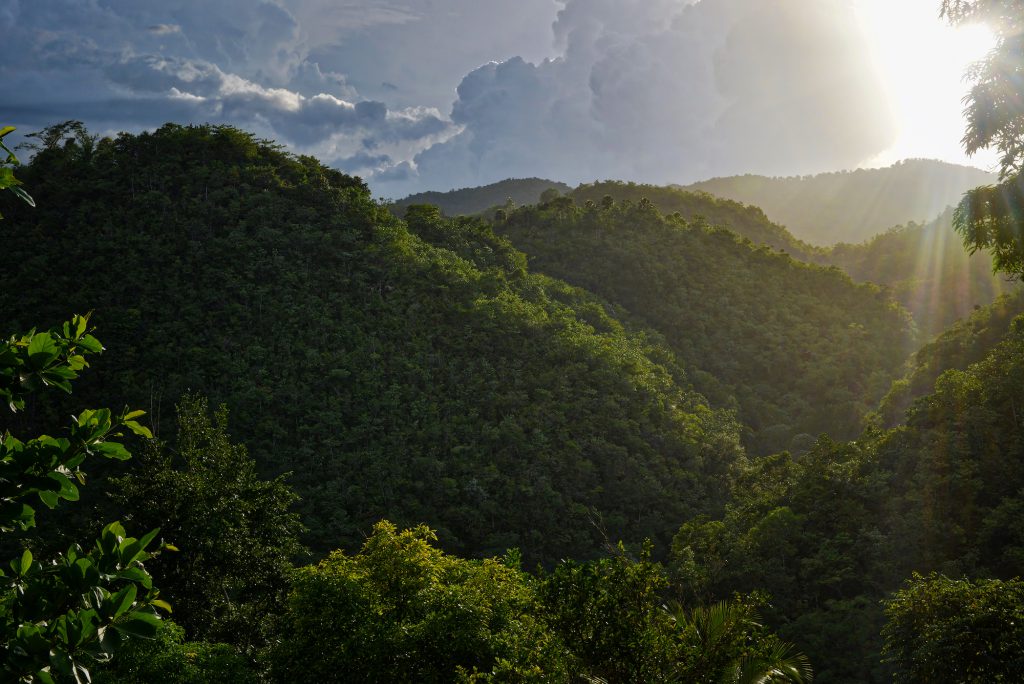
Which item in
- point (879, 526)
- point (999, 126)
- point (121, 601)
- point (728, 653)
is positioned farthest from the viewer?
point (879, 526)

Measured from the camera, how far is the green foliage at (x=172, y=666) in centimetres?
1245

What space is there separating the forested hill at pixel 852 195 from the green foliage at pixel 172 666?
13467 centimetres

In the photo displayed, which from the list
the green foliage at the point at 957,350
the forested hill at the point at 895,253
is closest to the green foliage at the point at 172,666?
the green foliage at the point at 957,350

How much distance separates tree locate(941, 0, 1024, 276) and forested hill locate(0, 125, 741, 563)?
22763 millimetres

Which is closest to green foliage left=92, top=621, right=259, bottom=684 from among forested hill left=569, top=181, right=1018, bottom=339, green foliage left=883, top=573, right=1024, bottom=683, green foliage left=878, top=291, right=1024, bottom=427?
green foliage left=883, top=573, right=1024, bottom=683

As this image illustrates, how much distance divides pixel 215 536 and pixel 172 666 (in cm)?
Result: 534

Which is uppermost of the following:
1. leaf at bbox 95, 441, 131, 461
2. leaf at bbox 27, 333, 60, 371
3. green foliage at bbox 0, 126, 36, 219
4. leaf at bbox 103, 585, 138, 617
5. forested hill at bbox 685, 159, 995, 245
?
forested hill at bbox 685, 159, 995, 245

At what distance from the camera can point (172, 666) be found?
13.0 metres

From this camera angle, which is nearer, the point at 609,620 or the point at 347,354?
the point at 609,620

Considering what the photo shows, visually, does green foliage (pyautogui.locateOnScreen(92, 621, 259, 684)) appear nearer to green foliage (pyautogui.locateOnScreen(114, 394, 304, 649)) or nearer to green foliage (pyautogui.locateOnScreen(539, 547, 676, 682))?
green foliage (pyautogui.locateOnScreen(114, 394, 304, 649))

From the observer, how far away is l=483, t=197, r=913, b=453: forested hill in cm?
4669

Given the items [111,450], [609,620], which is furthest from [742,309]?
[111,450]

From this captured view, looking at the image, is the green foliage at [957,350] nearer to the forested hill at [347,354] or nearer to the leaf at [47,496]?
the forested hill at [347,354]

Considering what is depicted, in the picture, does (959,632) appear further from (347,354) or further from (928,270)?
(928,270)
